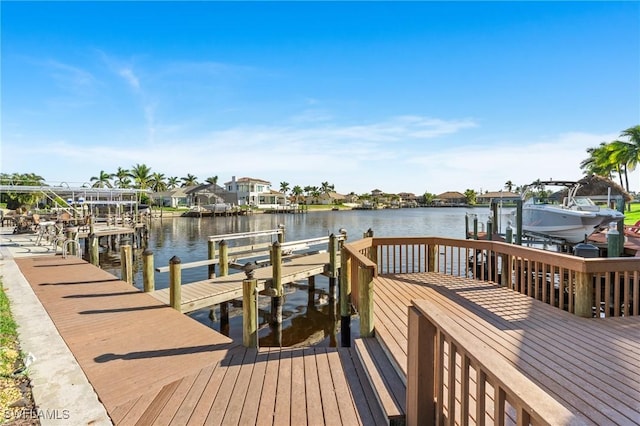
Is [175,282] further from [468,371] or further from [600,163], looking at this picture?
[600,163]

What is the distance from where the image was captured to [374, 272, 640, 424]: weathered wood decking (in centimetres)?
256

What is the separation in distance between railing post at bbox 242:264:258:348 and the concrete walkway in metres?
1.72

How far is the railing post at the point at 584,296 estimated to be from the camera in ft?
14.8

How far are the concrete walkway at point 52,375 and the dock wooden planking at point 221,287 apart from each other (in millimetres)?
1963

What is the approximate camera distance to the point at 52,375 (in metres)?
3.53

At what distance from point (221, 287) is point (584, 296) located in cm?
667

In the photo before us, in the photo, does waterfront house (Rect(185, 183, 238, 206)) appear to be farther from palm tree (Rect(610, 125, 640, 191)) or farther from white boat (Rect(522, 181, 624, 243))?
palm tree (Rect(610, 125, 640, 191))

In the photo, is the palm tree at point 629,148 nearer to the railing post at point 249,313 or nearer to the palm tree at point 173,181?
the railing post at point 249,313

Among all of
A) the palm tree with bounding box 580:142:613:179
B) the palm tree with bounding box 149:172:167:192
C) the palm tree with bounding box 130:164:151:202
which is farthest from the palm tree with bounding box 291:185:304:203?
the palm tree with bounding box 580:142:613:179

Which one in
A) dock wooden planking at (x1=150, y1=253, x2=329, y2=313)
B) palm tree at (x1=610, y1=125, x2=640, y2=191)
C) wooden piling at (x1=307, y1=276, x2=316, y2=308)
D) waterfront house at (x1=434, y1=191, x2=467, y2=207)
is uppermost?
palm tree at (x1=610, y1=125, x2=640, y2=191)

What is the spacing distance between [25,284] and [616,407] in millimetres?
10321

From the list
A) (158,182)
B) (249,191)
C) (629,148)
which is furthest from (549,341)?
(158,182)

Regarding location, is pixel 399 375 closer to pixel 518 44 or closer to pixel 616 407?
pixel 616 407

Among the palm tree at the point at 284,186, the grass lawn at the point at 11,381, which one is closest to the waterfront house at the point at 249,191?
the palm tree at the point at 284,186
